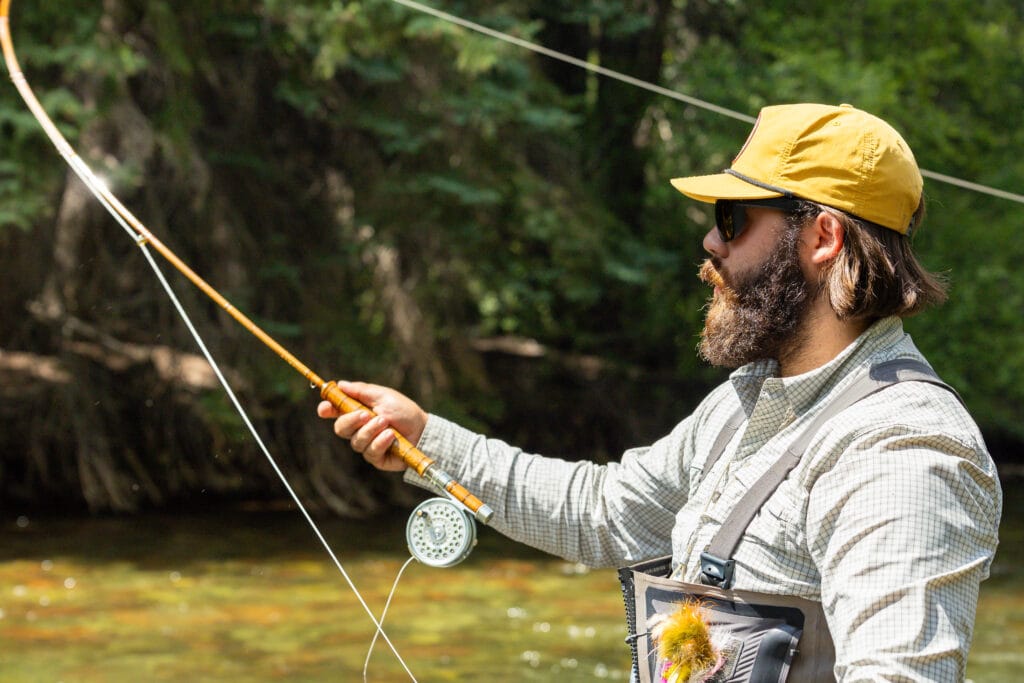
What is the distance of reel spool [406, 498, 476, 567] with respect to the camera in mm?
2344

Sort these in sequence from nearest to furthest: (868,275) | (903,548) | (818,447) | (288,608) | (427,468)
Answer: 1. (903,548)
2. (818,447)
3. (868,275)
4. (427,468)
5. (288,608)

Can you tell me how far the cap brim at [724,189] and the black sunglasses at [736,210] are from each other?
1 cm

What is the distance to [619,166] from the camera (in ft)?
40.1

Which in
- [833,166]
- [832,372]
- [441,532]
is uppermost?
[833,166]

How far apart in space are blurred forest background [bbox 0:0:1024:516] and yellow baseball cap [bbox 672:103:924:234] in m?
5.99

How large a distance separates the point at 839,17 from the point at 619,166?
245cm

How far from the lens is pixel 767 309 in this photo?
1970 millimetres

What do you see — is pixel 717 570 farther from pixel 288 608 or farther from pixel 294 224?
pixel 294 224

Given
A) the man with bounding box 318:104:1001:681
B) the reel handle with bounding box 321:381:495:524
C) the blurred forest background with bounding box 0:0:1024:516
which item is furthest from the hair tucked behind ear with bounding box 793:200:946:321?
the blurred forest background with bounding box 0:0:1024:516

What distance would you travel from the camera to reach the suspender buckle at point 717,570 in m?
1.82

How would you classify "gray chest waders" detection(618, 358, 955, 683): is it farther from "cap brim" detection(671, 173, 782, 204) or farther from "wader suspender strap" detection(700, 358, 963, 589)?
"cap brim" detection(671, 173, 782, 204)

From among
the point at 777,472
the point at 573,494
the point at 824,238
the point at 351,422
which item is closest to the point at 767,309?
the point at 824,238

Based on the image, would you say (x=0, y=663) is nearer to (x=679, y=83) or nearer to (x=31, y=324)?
(x=31, y=324)

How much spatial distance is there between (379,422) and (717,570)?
74cm
